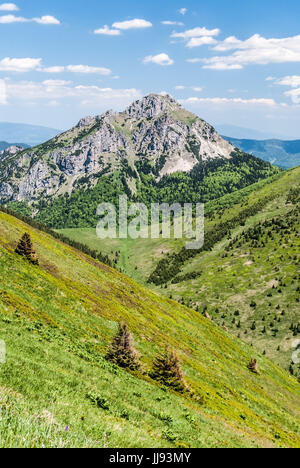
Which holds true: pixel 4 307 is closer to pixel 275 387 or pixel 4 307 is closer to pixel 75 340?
pixel 75 340

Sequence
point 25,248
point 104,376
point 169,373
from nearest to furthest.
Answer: point 104,376 → point 169,373 → point 25,248

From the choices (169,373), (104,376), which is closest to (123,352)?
(169,373)

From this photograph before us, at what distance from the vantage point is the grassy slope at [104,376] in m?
9.36

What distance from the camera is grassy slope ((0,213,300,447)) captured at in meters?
9.36

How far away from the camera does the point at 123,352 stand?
2761cm

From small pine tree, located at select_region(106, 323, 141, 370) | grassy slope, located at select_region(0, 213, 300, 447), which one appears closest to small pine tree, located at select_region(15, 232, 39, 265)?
grassy slope, located at select_region(0, 213, 300, 447)

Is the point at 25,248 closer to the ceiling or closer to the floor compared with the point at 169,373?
closer to the ceiling

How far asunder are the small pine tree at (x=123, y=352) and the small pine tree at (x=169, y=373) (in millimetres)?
2536

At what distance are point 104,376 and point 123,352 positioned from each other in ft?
22.8

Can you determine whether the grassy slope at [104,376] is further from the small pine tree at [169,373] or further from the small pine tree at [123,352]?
the small pine tree at [169,373]

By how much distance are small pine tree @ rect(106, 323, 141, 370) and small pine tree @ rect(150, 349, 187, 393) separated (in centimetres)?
254

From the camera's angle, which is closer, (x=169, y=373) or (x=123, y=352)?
(x=123, y=352)

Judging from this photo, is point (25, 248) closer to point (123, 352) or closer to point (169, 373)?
point (123, 352)
